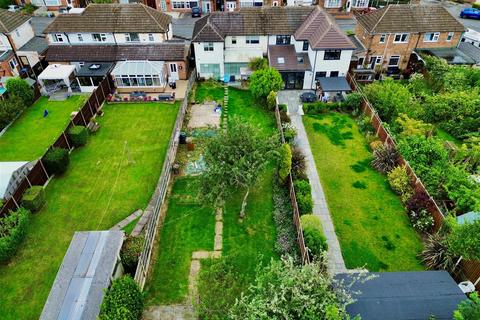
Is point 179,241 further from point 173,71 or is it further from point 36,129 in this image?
point 173,71

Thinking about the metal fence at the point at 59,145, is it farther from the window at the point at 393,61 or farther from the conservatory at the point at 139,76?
the window at the point at 393,61

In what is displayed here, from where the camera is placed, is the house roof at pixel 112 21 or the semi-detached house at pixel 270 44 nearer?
the semi-detached house at pixel 270 44

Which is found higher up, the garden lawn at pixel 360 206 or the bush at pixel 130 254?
the bush at pixel 130 254

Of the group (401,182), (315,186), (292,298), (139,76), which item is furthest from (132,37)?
(292,298)

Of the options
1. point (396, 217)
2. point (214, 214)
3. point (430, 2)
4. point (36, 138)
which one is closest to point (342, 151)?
point (396, 217)

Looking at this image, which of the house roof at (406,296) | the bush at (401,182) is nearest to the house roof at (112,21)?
the bush at (401,182)

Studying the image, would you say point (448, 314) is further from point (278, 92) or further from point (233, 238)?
point (278, 92)
